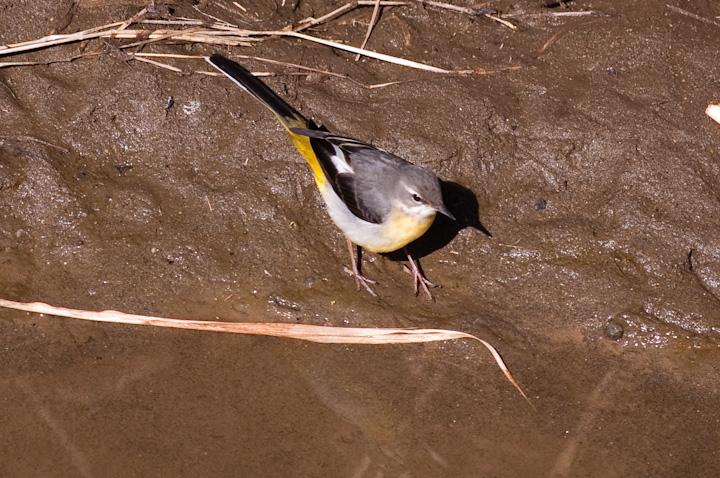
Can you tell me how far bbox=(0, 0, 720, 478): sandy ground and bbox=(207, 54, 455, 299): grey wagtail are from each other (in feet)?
1.15

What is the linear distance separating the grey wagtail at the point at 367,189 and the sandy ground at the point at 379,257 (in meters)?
0.35

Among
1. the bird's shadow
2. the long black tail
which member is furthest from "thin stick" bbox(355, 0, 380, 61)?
the bird's shadow

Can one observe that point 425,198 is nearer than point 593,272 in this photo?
Yes

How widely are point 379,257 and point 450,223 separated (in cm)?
68

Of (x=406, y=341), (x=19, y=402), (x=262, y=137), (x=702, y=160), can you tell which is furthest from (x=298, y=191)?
(x=702, y=160)

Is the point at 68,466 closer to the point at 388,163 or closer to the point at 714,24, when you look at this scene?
the point at 388,163

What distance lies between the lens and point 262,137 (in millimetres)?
7105

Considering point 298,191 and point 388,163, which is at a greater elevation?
point 388,163

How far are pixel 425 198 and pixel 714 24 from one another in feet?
12.8

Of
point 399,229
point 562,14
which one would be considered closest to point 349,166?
point 399,229

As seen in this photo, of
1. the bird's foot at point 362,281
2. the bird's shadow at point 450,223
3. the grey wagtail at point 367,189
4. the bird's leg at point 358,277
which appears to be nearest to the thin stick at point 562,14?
the bird's shadow at point 450,223

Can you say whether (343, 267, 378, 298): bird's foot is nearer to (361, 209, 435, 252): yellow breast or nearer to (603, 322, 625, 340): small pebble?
(361, 209, 435, 252): yellow breast

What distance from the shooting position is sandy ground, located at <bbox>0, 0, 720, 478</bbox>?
5.54m

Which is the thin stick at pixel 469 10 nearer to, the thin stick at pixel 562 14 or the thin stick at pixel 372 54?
the thin stick at pixel 562 14
